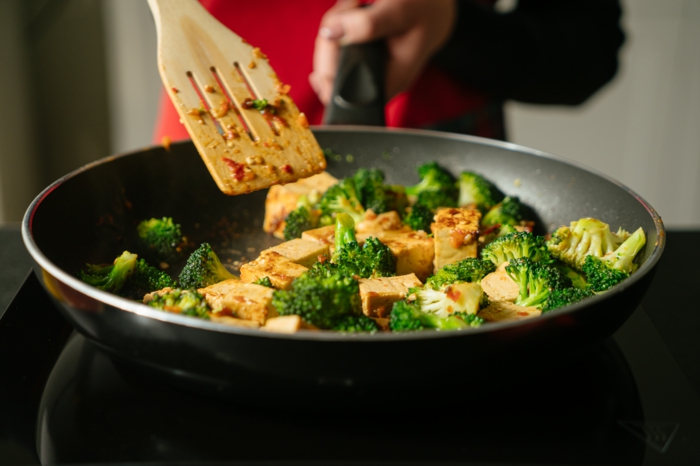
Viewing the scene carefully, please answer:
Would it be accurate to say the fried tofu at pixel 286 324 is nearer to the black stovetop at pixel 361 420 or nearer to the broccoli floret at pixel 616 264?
the black stovetop at pixel 361 420

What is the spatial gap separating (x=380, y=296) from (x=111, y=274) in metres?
0.63

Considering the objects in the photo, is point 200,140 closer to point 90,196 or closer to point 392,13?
point 90,196

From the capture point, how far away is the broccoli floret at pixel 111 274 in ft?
4.41

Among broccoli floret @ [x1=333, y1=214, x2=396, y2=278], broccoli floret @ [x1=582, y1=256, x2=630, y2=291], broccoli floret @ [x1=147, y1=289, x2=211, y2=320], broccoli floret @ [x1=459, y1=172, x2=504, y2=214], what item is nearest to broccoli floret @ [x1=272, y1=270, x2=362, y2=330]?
broccoli floret @ [x1=147, y1=289, x2=211, y2=320]

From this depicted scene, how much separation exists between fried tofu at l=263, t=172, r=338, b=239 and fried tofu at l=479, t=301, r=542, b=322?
2.47ft

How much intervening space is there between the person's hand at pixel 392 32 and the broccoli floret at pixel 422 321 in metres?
1.06

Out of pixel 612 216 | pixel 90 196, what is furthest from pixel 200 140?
pixel 612 216

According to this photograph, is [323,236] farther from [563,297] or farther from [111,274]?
[563,297]

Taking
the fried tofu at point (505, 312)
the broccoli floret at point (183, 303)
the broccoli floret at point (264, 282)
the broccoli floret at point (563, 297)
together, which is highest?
the broccoli floret at point (183, 303)

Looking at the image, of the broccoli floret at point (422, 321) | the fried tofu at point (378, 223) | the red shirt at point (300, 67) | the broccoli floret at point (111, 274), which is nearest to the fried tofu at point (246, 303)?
→ the broccoli floret at point (422, 321)

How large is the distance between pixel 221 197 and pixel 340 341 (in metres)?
1.16

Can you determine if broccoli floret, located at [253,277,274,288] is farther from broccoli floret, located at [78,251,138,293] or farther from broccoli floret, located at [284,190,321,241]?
broccoli floret, located at [284,190,321,241]

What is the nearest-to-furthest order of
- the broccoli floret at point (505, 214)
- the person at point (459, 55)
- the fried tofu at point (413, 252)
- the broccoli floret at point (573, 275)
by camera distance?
the broccoli floret at point (573, 275) < the fried tofu at point (413, 252) < the broccoli floret at point (505, 214) < the person at point (459, 55)

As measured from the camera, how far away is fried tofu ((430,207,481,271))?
146 centimetres
